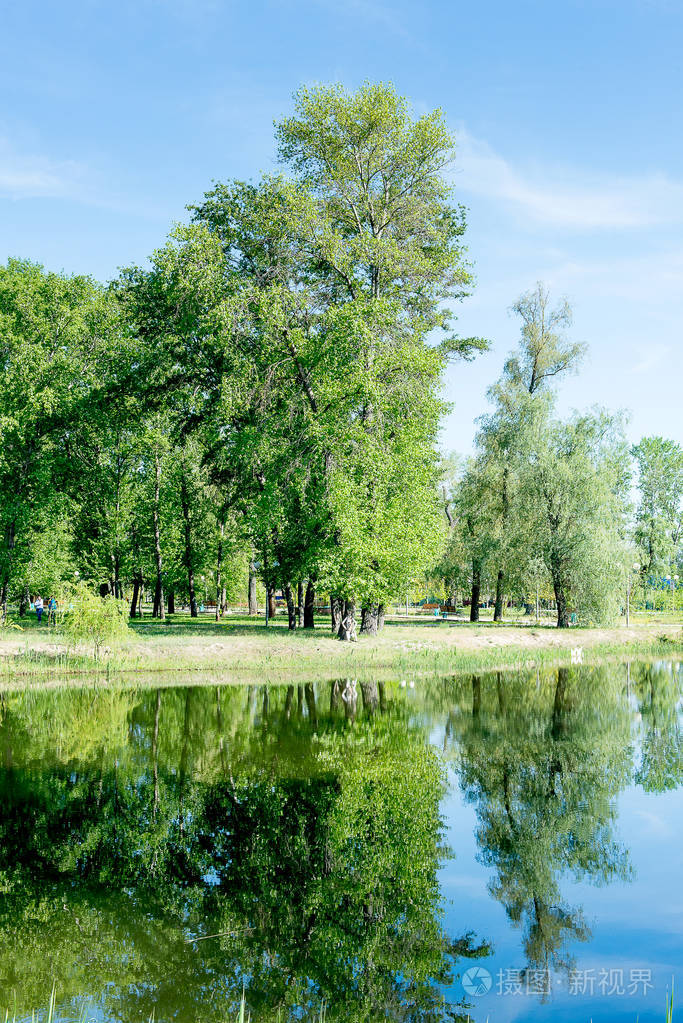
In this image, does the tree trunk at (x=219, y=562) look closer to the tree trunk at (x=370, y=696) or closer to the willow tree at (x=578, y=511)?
the willow tree at (x=578, y=511)

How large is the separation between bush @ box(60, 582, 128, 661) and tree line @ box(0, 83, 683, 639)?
769cm

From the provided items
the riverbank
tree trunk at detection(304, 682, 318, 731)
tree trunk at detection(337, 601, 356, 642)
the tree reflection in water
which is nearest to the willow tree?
the riverbank

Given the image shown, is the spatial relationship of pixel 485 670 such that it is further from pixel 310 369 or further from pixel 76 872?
pixel 76 872

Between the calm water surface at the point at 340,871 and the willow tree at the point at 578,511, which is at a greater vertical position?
the willow tree at the point at 578,511

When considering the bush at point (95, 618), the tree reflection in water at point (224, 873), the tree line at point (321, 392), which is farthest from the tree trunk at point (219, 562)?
the tree reflection in water at point (224, 873)

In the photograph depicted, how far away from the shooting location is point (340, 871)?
8.59 metres

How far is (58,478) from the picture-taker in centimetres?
4075

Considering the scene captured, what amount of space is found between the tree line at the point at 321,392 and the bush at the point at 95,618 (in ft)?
25.2

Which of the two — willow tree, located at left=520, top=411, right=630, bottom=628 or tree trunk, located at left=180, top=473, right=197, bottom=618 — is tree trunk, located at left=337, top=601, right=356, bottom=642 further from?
tree trunk, located at left=180, top=473, right=197, bottom=618

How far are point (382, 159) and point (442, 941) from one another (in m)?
31.2

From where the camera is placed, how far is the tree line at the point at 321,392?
3098cm

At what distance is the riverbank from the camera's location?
80.9ft

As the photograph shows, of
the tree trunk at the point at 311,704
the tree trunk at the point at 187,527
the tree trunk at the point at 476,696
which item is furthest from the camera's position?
the tree trunk at the point at 187,527

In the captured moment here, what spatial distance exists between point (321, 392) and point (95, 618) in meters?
12.8
